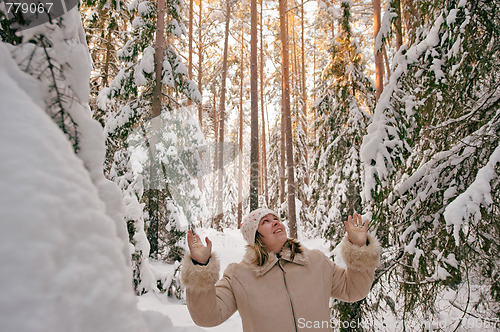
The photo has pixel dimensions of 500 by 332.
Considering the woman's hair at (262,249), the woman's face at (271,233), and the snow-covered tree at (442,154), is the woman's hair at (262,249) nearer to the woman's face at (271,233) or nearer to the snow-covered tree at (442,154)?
the woman's face at (271,233)

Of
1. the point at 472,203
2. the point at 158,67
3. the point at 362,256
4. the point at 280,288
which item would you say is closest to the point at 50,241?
the point at 280,288

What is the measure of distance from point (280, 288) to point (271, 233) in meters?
0.43

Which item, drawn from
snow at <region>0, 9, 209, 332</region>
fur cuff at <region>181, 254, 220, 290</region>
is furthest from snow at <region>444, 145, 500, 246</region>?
snow at <region>0, 9, 209, 332</region>

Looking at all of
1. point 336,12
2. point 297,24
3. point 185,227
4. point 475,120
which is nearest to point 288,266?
point 475,120

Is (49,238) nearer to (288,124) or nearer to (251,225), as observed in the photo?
(251,225)

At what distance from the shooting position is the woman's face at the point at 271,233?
2.44 m

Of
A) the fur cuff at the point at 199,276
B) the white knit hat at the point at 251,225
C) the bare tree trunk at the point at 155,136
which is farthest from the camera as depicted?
the bare tree trunk at the point at 155,136

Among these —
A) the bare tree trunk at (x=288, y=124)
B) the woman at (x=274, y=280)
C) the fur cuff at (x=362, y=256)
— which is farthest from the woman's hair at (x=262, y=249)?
the bare tree trunk at (x=288, y=124)

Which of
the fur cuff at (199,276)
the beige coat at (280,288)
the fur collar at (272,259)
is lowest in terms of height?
the beige coat at (280,288)

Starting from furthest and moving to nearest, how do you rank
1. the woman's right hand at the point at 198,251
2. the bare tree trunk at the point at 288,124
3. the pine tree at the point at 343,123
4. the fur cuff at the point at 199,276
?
the bare tree trunk at the point at 288,124, the pine tree at the point at 343,123, the woman's right hand at the point at 198,251, the fur cuff at the point at 199,276

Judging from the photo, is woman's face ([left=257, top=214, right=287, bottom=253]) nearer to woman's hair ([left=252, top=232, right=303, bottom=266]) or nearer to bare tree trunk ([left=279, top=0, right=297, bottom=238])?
woman's hair ([left=252, top=232, right=303, bottom=266])

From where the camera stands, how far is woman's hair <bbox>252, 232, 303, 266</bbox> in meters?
2.34

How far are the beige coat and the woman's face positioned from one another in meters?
0.09

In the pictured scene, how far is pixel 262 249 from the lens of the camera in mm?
2398
